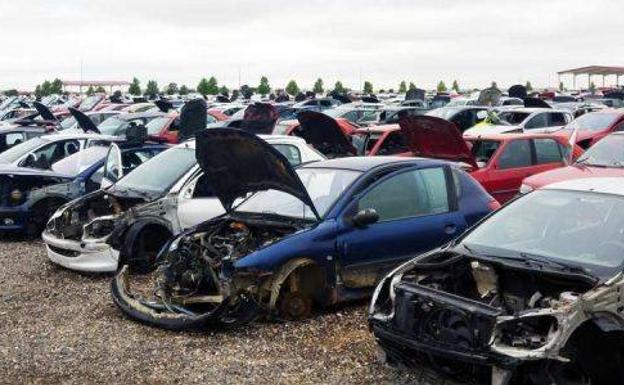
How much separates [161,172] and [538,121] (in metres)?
11.9

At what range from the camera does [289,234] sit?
273 inches

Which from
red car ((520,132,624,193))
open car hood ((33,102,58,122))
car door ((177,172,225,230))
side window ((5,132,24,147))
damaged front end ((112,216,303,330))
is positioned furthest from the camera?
open car hood ((33,102,58,122))

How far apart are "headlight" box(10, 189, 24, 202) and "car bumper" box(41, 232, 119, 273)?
2.52 m

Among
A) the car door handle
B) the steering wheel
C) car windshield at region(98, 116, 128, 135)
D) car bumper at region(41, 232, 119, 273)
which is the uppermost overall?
car windshield at region(98, 116, 128, 135)

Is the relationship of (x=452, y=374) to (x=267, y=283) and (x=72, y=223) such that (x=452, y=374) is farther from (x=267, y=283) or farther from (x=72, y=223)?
(x=72, y=223)

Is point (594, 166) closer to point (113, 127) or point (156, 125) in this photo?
point (156, 125)

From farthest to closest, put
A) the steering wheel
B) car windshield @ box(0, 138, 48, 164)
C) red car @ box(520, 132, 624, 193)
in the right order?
1. car windshield @ box(0, 138, 48, 164)
2. red car @ box(520, 132, 624, 193)
3. the steering wheel

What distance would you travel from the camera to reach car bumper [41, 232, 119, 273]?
873 centimetres

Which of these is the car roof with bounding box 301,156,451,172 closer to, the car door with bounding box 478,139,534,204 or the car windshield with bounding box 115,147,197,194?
the car windshield with bounding box 115,147,197,194

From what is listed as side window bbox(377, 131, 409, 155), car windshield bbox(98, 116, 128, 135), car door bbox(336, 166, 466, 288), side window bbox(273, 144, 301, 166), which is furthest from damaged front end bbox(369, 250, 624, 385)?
car windshield bbox(98, 116, 128, 135)

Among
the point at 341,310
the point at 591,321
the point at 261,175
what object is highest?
the point at 261,175

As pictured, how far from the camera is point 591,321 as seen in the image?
14.9 ft

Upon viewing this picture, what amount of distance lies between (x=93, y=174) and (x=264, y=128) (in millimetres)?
3177

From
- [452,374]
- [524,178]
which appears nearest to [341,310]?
[452,374]
